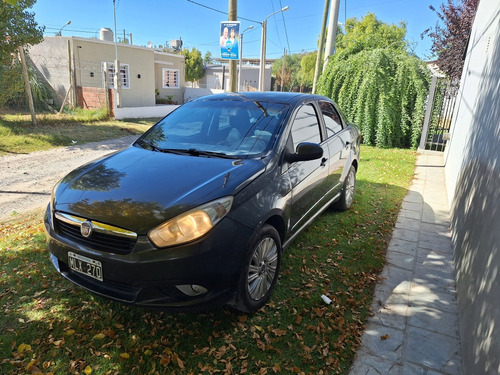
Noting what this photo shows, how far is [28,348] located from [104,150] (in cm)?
887

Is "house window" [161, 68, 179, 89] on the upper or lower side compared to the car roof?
upper

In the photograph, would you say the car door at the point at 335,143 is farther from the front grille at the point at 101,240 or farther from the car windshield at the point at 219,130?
the front grille at the point at 101,240

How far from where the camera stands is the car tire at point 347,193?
209 inches

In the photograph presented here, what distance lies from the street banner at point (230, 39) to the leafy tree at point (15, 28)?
5721mm

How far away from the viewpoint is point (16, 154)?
30.8 feet

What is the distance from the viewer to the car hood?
2.42 m

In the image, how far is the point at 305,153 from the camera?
3.29 metres

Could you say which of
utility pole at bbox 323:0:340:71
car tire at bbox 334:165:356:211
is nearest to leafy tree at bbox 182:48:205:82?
utility pole at bbox 323:0:340:71

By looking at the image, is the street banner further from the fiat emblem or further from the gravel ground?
the fiat emblem

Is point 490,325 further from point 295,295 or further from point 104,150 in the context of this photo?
point 104,150

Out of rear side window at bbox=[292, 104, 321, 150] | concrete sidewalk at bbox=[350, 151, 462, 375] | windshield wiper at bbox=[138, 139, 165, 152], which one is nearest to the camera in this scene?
concrete sidewalk at bbox=[350, 151, 462, 375]

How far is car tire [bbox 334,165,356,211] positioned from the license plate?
375 cm

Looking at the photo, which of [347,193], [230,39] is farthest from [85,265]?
[230,39]

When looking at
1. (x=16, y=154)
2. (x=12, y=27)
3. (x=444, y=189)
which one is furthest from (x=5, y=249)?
(x=12, y=27)
